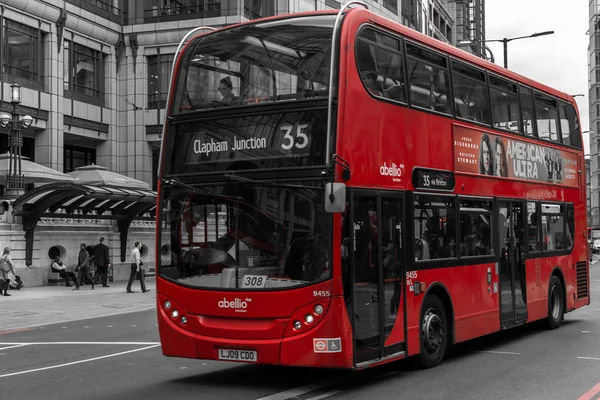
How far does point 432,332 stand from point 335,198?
127 inches

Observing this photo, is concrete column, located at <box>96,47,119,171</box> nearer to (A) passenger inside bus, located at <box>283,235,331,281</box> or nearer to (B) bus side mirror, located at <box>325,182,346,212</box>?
(A) passenger inside bus, located at <box>283,235,331,281</box>

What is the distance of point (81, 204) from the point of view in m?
31.3

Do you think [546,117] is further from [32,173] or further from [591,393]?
[32,173]

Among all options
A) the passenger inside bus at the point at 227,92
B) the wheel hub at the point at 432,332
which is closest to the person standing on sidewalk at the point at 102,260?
the wheel hub at the point at 432,332

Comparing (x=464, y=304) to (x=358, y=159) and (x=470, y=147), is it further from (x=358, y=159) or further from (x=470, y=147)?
(x=358, y=159)

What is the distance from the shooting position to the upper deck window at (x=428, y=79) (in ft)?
35.6

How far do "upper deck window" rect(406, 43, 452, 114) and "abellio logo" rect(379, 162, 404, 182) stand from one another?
3.23ft

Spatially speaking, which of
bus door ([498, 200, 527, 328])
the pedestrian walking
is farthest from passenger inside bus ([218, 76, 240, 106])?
the pedestrian walking

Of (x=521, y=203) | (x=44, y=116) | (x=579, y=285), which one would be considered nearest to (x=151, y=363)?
(x=521, y=203)

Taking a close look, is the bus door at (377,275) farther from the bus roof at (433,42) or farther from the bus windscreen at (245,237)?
the bus roof at (433,42)

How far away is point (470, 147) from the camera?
12.1m

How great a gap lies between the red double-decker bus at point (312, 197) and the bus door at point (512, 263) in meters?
1.53

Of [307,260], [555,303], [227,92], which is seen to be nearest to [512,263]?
[555,303]

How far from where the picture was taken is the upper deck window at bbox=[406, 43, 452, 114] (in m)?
10.9
